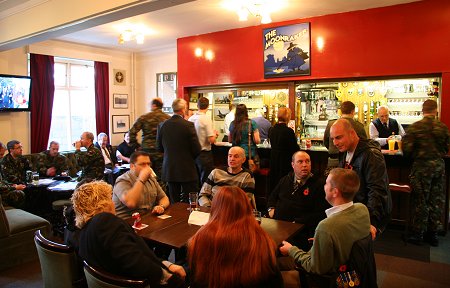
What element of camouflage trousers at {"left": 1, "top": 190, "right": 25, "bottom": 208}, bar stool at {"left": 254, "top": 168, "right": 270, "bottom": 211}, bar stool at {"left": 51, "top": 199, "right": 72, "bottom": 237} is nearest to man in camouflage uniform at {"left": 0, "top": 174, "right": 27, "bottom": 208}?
camouflage trousers at {"left": 1, "top": 190, "right": 25, "bottom": 208}

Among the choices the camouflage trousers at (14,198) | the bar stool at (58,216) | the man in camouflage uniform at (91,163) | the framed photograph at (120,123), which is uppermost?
the framed photograph at (120,123)

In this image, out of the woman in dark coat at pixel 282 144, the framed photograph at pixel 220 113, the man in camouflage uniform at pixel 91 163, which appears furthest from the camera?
the framed photograph at pixel 220 113

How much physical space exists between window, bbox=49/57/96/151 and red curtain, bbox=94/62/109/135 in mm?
164

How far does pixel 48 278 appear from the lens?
2.32m

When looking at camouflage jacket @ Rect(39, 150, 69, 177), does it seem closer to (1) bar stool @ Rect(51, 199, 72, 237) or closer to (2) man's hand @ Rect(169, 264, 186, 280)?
(1) bar stool @ Rect(51, 199, 72, 237)

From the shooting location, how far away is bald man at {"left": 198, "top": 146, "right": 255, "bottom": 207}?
11.6ft

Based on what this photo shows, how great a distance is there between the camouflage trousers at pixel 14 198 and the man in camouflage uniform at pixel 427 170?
5.06 metres

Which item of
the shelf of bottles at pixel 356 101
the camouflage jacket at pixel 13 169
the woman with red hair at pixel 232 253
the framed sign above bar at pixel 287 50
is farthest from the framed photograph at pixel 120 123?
the woman with red hair at pixel 232 253

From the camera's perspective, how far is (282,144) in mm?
4926

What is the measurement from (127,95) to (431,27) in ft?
22.2

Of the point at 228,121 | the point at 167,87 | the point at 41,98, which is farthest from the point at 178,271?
the point at 167,87

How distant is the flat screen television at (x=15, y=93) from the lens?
6.49 metres

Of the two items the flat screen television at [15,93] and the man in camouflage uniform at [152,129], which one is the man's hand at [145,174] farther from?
the flat screen television at [15,93]

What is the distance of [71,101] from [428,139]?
281 inches
